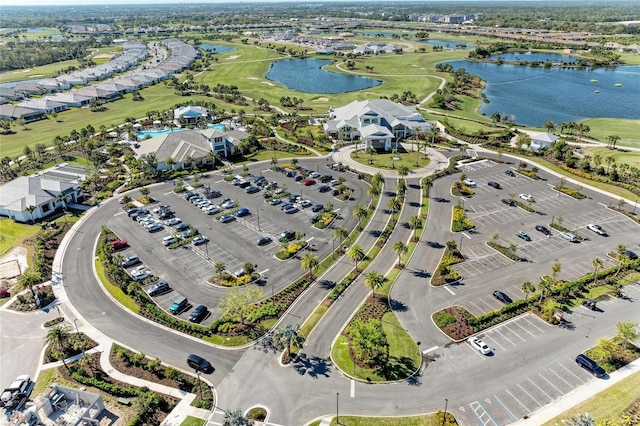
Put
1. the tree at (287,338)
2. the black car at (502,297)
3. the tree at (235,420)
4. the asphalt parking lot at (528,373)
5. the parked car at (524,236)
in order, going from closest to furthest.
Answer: the tree at (235,420) → the asphalt parking lot at (528,373) → the tree at (287,338) → the black car at (502,297) → the parked car at (524,236)

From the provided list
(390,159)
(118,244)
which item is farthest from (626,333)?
(118,244)

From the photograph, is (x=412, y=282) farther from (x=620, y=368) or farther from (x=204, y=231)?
(x=204, y=231)

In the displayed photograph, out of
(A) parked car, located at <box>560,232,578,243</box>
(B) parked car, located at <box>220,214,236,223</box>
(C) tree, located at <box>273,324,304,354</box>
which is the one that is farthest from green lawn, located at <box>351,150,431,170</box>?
(C) tree, located at <box>273,324,304,354</box>

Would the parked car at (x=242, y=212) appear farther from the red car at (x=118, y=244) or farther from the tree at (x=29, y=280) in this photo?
the tree at (x=29, y=280)

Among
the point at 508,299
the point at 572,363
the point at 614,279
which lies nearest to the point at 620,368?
the point at 572,363

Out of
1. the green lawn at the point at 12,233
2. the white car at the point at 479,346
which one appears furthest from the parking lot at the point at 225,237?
the white car at the point at 479,346

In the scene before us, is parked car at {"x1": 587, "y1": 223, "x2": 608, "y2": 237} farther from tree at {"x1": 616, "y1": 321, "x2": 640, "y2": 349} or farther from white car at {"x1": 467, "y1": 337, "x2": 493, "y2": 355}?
white car at {"x1": 467, "y1": 337, "x2": 493, "y2": 355}
